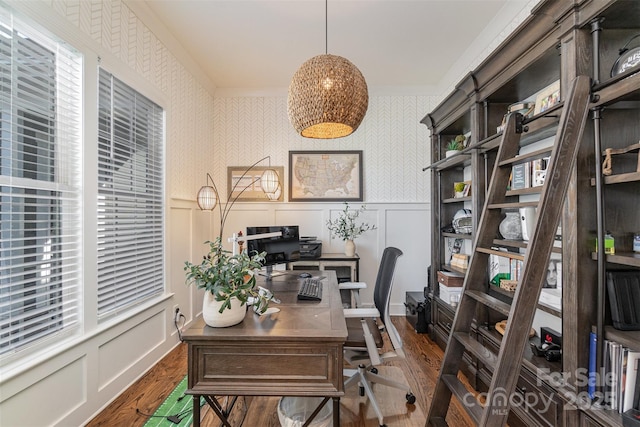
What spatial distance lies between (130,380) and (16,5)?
2.46 meters

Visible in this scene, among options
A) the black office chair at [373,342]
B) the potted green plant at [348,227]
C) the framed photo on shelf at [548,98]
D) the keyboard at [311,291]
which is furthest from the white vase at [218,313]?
the potted green plant at [348,227]

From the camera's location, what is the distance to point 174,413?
6.00 ft

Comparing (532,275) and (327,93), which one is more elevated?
(327,93)

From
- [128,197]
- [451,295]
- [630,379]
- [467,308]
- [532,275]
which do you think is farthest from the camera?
[451,295]

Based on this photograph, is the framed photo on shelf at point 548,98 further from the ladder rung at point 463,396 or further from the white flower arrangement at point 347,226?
the white flower arrangement at point 347,226

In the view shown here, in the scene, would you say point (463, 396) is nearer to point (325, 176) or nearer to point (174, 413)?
point (174, 413)

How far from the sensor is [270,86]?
3.62 meters

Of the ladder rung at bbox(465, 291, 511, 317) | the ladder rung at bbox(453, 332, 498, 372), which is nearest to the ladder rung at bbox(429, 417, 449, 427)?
the ladder rung at bbox(453, 332, 498, 372)

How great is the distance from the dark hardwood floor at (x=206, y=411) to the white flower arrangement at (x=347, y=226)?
4.48 feet

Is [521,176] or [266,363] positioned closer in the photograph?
[266,363]

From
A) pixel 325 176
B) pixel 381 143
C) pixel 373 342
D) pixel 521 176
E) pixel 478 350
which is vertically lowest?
pixel 373 342

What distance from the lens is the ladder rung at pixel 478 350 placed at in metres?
1.09

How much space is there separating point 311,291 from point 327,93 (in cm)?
126

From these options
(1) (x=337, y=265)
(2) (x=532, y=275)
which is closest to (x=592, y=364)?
(2) (x=532, y=275)
